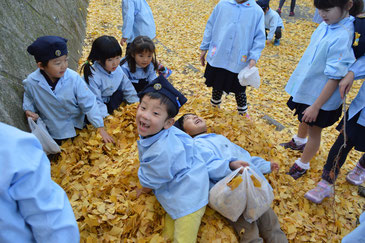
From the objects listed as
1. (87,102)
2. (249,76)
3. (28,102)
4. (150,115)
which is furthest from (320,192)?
(28,102)

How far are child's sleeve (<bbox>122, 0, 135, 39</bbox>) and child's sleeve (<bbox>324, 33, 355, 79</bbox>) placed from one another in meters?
4.06

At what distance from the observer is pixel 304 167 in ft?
11.4

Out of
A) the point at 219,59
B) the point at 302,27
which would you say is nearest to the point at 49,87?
the point at 219,59

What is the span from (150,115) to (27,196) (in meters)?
1.14

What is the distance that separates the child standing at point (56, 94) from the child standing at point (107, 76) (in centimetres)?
44

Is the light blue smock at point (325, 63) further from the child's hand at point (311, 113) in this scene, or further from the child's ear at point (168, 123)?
the child's ear at point (168, 123)

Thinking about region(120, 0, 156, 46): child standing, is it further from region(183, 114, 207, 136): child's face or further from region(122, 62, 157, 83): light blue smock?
region(183, 114, 207, 136): child's face

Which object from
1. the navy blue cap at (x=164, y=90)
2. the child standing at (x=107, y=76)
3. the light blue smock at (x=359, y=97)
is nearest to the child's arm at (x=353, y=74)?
the light blue smock at (x=359, y=97)

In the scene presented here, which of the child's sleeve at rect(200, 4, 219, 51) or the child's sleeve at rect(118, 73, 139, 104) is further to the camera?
the child's sleeve at rect(118, 73, 139, 104)

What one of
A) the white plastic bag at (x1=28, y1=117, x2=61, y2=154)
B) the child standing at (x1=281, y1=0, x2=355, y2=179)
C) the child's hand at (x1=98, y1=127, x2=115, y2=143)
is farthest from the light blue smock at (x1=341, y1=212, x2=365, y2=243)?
the white plastic bag at (x1=28, y1=117, x2=61, y2=154)

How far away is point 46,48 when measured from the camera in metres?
2.68

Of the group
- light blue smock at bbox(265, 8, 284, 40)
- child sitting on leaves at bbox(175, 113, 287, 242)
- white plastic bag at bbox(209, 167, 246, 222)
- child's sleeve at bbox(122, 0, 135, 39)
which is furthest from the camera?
light blue smock at bbox(265, 8, 284, 40)

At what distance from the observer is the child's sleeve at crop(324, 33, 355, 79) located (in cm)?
251

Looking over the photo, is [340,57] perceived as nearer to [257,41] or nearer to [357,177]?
[257,41]
